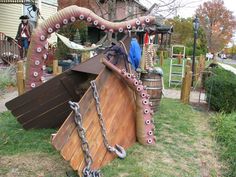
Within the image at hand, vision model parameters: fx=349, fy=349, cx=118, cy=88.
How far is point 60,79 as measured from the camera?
576 centimetres

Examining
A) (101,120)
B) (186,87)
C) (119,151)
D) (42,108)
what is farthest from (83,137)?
(186,87)

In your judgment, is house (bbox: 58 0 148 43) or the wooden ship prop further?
house (bbox: 58 0 148 43)

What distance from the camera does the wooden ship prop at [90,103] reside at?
4.31 meters

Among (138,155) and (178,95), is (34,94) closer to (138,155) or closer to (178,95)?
(138,155)

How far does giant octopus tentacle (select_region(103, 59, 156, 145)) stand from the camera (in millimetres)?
5238

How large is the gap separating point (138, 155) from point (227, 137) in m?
2.22

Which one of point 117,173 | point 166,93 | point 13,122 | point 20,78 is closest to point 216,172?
point 117,173

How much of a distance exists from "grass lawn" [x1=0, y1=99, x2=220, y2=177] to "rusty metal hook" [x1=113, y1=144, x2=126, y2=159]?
2.9 inches

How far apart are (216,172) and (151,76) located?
3.28 metres

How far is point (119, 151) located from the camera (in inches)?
198

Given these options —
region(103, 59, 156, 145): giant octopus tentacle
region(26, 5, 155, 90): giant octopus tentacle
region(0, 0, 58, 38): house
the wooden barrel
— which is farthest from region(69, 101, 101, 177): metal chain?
region(0, 0, 58, 38): house

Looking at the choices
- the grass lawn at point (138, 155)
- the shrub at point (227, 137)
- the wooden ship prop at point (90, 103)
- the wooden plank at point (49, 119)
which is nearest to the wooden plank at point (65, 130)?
the wooden ship prop at point (90, 103)

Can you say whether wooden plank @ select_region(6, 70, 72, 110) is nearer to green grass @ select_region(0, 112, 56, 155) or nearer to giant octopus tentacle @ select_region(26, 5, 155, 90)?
giant octopus tentacle @ select_region(26, 5, 155, 90)

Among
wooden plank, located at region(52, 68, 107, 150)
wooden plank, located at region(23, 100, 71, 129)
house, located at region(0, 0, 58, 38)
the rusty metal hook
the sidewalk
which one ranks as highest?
house, located at region(0, 0, 58, 38)
